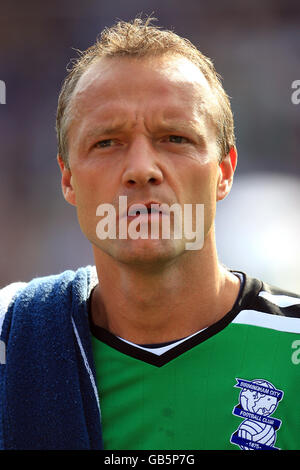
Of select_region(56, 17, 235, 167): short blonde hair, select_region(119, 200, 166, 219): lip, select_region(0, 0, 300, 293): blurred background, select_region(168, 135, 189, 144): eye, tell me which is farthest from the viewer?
select_region(0, 0, 300, 293): blurred background

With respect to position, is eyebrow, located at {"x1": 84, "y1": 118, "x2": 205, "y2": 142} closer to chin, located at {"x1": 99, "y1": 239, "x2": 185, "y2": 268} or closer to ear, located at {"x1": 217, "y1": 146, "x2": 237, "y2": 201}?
ear, located at {"x1": 217, "y1": 146, "x2": 237, "y2": 201}

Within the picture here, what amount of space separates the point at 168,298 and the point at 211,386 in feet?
0.88

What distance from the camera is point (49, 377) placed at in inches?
60.1

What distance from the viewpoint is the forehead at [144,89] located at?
153 cm

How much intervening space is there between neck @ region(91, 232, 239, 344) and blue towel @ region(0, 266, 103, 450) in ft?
0.42

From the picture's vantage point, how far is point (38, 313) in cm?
165

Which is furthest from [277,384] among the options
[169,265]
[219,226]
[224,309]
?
[219,226]

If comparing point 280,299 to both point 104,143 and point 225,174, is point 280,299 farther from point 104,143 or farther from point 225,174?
point 104,143

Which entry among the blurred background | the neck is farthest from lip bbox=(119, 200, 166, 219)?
the blurred background

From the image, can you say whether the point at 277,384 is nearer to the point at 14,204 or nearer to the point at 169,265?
the point at 169,265

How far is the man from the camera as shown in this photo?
1.46 meters

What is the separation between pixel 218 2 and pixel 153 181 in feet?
14.1

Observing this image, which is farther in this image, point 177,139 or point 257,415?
point 177,139

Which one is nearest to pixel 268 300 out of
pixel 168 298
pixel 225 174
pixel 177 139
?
pixel 168 298
